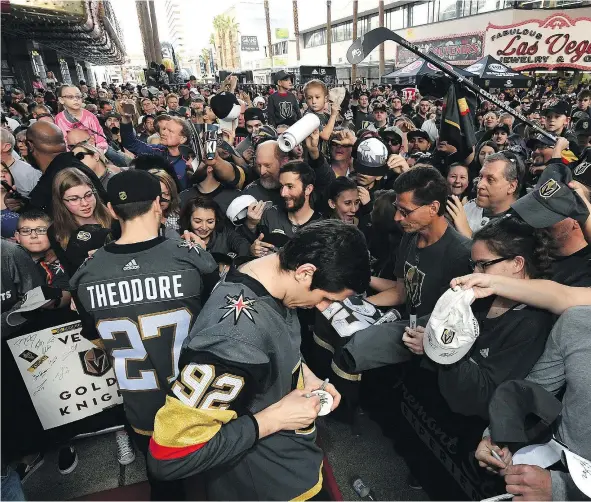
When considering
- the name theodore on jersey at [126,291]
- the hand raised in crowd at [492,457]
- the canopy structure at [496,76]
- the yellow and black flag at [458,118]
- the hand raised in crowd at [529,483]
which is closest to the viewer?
the hand raised in crowd at [529,483]

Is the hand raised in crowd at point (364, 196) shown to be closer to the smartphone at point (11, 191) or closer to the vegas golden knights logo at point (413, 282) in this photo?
the vegas golden knights logo at point (413, 282)

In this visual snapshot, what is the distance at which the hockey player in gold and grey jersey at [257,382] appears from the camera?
1.27 metres

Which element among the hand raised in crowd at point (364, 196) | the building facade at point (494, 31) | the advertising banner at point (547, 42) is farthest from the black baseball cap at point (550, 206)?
the advertising banner at point (547, 42)

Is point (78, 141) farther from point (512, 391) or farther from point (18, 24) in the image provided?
point (18, 24)

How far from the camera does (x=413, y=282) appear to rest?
111 inches

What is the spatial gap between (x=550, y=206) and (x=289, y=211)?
2106 mm

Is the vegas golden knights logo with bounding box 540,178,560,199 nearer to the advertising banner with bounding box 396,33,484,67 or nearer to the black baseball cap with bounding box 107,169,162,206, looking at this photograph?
the black baseball cap with bounding box 107,169,162,206

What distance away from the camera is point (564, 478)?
1529 mm

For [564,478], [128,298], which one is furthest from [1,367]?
[564,478]

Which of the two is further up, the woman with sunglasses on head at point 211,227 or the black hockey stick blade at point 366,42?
the black hockey stick blade at point 366,42

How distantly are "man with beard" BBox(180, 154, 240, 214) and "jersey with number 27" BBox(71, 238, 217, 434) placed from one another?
1.98 metres

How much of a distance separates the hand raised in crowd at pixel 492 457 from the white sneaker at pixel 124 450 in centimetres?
252

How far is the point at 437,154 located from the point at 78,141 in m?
4.54

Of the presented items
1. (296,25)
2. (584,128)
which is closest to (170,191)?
(584,128)
